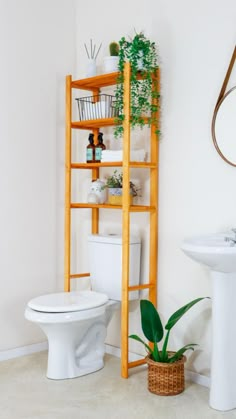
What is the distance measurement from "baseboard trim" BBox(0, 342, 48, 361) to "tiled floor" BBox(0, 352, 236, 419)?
177 mm

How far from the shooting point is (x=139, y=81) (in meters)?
3.38

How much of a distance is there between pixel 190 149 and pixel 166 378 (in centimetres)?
128

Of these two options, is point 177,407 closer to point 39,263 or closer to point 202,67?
point 39,263

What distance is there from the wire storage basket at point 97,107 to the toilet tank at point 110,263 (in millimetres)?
764

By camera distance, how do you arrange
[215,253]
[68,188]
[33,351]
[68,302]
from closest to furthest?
[215,253]
[68,302]
[68,188]
[33,351]

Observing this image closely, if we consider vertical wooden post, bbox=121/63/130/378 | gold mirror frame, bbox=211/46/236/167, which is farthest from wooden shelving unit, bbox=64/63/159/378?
gold mirror frame, bbox=211/46/236/167

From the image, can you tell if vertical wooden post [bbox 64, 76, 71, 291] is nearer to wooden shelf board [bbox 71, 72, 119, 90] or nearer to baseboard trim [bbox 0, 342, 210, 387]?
wooden shelf board [bbox 71, 72, 119, 90]

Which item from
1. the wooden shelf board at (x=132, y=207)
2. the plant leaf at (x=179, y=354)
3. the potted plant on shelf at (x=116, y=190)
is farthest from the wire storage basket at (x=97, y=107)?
the plant leaf at (x=179, y=354)

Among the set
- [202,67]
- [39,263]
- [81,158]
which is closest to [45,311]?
[39,263]

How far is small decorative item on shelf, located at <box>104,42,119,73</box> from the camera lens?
348cm

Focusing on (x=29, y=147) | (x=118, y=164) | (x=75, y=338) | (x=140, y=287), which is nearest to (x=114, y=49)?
(x=118, y=164)

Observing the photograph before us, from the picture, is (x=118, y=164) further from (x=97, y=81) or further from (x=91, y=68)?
(x=91, y=68)

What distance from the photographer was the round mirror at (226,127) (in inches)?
117

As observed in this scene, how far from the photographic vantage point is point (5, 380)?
3.26 metres
